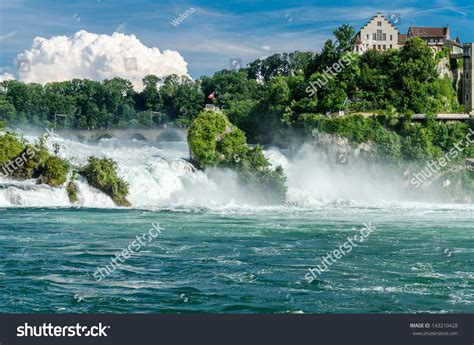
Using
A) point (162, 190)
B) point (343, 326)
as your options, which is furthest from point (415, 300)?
point (162, 190)

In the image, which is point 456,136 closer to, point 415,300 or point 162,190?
point 162,190

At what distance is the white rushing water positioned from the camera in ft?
96.8

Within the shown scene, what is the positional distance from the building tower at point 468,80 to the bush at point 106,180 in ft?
86.9

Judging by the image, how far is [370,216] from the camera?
92.9 ft

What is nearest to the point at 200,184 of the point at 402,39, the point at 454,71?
the point at 454,71

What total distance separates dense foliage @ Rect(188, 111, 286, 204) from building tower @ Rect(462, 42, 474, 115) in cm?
1802

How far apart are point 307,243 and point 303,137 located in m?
21.2

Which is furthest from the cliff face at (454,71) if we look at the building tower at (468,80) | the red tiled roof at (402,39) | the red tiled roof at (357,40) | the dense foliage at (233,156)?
the dense foliage at (233,156)

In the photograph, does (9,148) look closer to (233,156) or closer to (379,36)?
(233,156)

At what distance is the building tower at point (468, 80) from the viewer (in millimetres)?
48031

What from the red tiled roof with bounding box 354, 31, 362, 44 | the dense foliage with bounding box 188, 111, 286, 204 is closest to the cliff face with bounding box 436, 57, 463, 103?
the red tiled roof with bounding box 354, 31, 362, 44

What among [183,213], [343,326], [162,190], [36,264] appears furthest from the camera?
[162,190]

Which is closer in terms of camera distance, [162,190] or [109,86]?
[162,190]

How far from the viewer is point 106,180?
30359 mm
